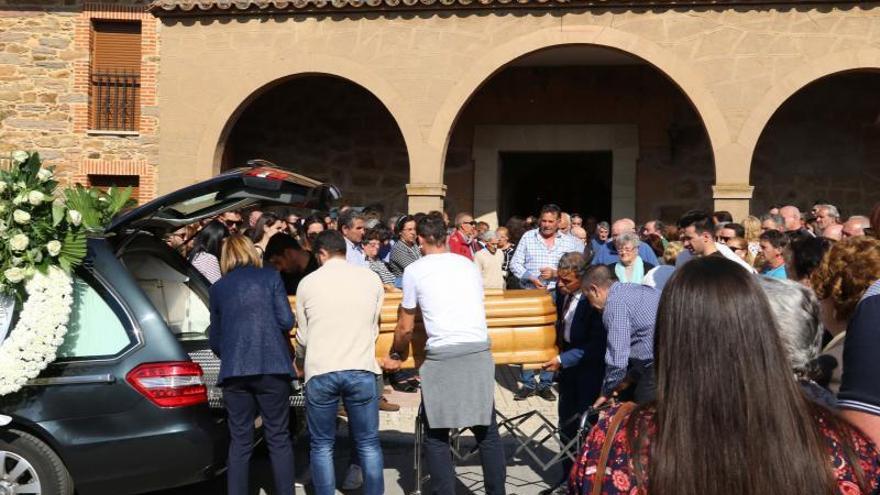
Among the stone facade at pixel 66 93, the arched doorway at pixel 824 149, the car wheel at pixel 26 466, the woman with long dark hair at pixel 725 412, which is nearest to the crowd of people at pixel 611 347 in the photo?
the woman with long dark hair at pixel 725 412

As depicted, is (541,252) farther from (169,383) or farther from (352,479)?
(169,383)

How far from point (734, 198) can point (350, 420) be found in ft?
25.6

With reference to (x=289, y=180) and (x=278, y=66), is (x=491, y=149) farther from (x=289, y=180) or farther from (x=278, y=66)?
(x=289, y=180)

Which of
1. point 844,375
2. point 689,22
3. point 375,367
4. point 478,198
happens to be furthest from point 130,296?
point 478,198

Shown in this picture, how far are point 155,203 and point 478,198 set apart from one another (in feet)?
31.6

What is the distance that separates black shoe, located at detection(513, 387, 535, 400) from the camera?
28.8ft

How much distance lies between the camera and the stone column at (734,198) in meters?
11.5

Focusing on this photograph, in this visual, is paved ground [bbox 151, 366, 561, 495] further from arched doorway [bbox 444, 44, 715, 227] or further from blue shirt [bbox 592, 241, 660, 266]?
arched doorway [bbox 444, 44, 715, 227]

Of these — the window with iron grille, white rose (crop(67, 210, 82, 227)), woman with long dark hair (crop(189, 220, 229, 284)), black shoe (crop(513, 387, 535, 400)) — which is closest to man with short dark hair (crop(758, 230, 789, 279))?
black shoe (crop(513, 387, 535, 400))

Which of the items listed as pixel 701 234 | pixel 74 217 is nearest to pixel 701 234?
pixel 701 234

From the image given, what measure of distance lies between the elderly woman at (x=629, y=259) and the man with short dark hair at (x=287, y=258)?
243 cm

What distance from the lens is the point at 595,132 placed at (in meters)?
14.3

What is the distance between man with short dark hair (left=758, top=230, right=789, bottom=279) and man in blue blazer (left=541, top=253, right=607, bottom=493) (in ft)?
5.28

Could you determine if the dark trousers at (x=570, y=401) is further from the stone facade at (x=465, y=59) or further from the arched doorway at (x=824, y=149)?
the arched doorway at (x=824, y=149)
